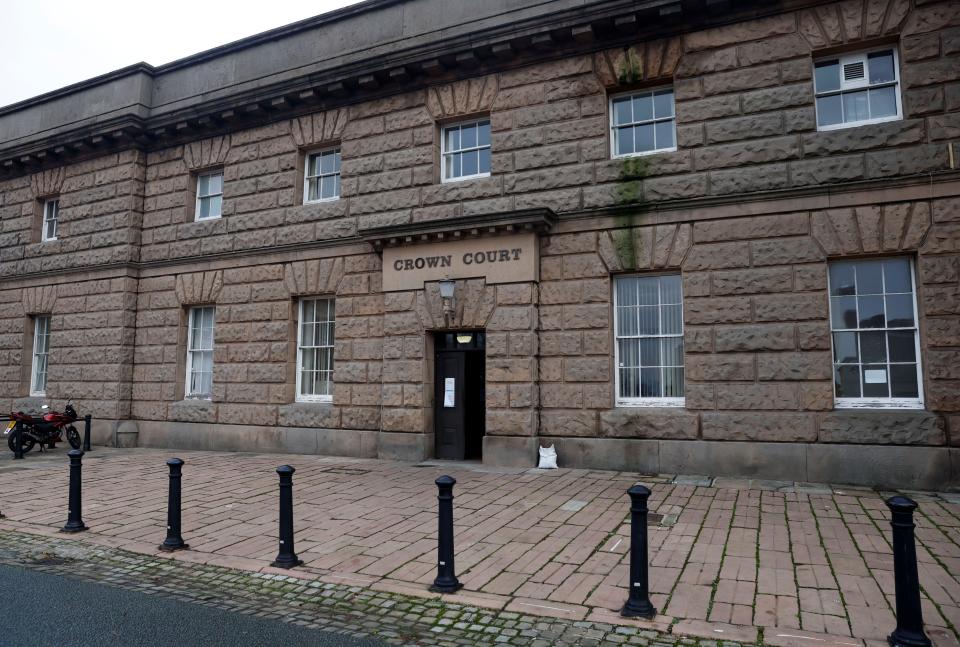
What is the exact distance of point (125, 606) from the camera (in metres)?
5.30

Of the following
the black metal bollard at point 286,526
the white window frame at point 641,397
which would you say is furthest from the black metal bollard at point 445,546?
the white window frame at point 641,397

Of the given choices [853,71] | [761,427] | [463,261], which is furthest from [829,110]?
[463,261]

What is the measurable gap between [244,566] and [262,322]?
9.14 meters

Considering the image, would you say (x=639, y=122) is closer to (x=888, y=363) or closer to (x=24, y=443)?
(x=888, y=363)

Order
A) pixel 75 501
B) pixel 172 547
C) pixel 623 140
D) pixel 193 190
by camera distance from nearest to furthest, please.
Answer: pixel 172 547 < pixel 75 501 < pixel 623 140 < pixel 193 190

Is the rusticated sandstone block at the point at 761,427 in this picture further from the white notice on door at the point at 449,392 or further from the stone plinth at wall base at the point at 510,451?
the white notice on door at the point at 449,392

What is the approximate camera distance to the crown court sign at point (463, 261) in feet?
38.8

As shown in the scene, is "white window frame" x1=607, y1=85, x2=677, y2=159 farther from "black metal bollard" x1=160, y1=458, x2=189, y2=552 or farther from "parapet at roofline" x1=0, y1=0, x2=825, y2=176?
"black metal bollard" x1=160, y1=458, x2=189, y2=552

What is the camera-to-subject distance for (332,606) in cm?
532

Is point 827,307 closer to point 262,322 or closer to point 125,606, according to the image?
point 125,606

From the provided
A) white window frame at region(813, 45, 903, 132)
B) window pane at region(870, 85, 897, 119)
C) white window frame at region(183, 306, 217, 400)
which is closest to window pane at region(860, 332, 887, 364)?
white window frame at region(813, 45, 903, 132)

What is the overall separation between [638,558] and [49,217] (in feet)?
66.5

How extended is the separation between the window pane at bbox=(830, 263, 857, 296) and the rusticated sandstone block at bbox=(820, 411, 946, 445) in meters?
1.96

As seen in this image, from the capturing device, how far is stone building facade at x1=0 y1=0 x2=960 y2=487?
9.91m
